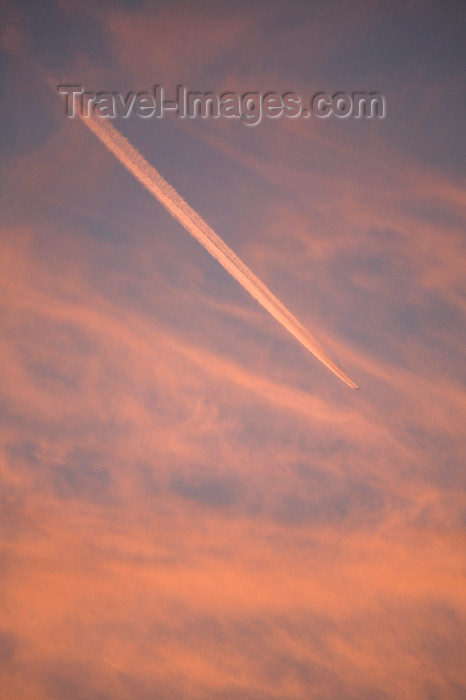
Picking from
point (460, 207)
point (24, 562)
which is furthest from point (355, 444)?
point (24, 562)

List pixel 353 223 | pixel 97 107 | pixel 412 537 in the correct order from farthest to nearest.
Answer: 1. pixel 412 537
2. pixel 353 223
3. pixel 97 107

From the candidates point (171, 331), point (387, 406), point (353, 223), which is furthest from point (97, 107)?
point (387, 406)

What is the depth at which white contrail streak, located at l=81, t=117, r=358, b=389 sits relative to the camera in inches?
259

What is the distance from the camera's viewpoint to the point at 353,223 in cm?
696

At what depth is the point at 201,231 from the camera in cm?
696

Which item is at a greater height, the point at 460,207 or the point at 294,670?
the point at 460,207

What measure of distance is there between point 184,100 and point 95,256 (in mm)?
2799

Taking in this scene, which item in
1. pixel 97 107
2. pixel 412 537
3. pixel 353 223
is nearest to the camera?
pixel 97 107

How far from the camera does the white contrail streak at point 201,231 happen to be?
6.58m

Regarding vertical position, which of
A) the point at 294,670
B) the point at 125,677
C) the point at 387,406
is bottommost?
the point at 125,677

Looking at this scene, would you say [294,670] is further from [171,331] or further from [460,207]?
[460,207]

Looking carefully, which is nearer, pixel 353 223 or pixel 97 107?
pixel 97 107

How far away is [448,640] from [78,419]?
7384 mm

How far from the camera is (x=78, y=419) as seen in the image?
23.9 feet
